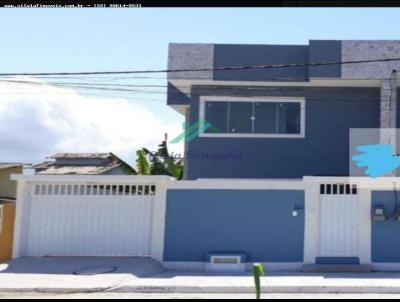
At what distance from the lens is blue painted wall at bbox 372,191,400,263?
11562 mm

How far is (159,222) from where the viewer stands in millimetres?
11758

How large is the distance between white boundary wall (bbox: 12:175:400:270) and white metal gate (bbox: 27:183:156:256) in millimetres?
198

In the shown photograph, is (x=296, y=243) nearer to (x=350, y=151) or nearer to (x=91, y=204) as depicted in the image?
(x=91, y=204)

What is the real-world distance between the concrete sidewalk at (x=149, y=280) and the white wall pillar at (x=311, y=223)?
73 cm

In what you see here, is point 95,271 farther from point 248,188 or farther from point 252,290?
point 248,188

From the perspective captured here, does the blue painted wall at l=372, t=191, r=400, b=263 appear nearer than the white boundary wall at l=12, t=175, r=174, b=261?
Yes

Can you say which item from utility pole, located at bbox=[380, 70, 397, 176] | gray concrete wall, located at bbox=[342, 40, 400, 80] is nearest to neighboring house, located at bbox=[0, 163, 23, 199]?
gray concrete wall, located at bbox=[342, 40, 400, 80]

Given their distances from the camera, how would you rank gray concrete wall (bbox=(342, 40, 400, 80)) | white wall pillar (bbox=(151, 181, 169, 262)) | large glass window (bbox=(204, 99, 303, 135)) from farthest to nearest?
large glass window (bbox=(204, 99, 303, 135)), gray concrete wall (bbox=(342, 40, 400, 80)), white wall pillar (bbox=(151, 181, 169, 262))

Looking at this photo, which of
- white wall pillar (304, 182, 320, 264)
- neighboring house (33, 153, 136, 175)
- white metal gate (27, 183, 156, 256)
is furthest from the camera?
neighboring house (33, 153, 136, 175)

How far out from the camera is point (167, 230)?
38.6ft

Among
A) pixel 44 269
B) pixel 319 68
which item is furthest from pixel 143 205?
pixel 319 68

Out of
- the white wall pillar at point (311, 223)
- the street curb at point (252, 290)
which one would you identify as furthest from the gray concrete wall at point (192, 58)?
the street curb at point (252, 290)

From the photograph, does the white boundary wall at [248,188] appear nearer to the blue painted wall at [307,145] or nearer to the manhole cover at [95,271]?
the manhole cover at [95,271]
